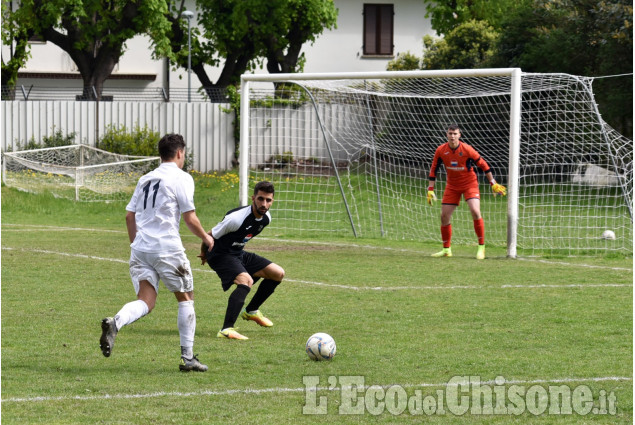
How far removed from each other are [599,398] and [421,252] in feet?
29.8

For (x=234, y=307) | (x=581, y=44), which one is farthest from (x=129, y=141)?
(x=234, y=307)

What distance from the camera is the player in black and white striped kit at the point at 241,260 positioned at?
7.91 meters

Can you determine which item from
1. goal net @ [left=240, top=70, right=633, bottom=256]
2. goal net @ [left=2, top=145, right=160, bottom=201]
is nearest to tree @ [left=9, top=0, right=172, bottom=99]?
goal net @ [left=2, top=145, right=160, bottom=201]

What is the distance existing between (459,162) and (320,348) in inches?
288

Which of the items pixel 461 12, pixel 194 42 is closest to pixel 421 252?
pixel 194 42

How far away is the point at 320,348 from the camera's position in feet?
22.8

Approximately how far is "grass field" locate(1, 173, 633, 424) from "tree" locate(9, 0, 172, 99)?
54.4 feet

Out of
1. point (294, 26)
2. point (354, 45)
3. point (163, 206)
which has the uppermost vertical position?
point (354, 45)

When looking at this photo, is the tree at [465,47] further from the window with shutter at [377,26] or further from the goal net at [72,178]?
the goal net at [72,178]

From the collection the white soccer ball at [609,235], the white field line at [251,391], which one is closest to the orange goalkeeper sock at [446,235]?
the white soccer ball at [609,235]

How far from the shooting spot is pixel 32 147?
27.5 meters

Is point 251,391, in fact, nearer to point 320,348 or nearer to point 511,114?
point 320,348

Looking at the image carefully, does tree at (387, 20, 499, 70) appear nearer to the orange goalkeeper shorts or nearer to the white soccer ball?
the white soccer ball

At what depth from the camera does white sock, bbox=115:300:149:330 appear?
21.2ft
